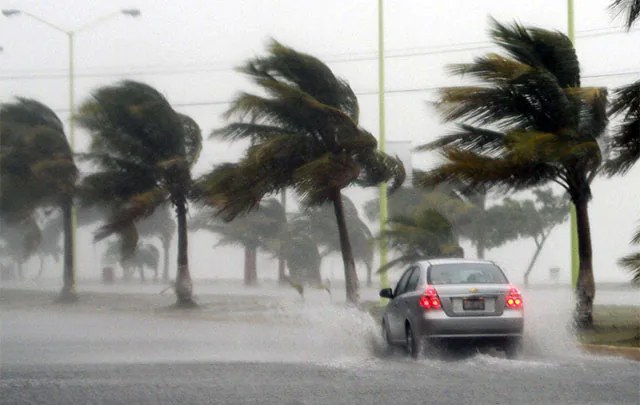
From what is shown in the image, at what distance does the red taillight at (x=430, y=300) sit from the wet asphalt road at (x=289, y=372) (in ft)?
2.50

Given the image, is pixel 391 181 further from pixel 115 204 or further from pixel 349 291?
pixel 115 204

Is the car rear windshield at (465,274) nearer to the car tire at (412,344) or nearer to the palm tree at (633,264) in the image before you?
the car tire at (412,344)

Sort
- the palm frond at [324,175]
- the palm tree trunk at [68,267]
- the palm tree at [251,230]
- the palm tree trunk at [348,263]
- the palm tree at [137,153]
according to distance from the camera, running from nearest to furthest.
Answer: the palm frond at [324,175] < the palm tree trunk at [348,263] < the palm tree at [137,153] < the palm tree trunk at [68,267] < the palm tree at [251,230]

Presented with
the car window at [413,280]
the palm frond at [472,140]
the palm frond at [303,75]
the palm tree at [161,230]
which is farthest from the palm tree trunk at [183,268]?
the car window at [413,280]

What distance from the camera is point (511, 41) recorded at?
1947 cm

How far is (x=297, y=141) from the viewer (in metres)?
26.6

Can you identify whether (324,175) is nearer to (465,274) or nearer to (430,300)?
(465,274)

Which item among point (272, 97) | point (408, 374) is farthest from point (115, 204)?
point (408, 374)

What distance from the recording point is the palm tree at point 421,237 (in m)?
27.3

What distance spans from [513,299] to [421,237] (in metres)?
12.9

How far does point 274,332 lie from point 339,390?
11.4 meters

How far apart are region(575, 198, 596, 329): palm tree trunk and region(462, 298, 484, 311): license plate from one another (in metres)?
5.83

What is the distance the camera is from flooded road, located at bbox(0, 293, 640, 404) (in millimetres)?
10977

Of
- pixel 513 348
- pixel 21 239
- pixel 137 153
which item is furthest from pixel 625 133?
pixel 21 239
